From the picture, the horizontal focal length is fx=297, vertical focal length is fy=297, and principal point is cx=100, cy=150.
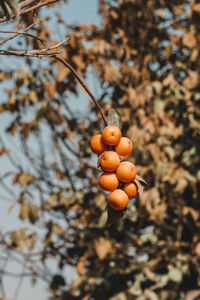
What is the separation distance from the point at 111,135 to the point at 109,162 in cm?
7

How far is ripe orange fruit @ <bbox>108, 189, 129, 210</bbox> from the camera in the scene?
0.72m

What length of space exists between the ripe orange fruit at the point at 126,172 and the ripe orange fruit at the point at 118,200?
0.12ft

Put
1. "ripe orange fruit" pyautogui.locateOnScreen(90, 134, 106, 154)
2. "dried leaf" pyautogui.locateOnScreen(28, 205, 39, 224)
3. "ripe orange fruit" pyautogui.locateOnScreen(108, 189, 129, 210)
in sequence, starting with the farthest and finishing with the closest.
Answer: "dried leaf" pyautogui.locateOnScreen(28, 205, 39, 224) < "ripe orange fruit" pyautogui.locateOnScreen(90, 134, 106, 154) < "ripe orange fruit" pyautogui.locateOnScreen(108, 189, 129, 210)

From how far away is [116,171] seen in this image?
77 cm

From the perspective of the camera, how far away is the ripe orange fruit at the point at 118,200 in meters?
0.72

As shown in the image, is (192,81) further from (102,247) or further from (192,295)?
(192,295)

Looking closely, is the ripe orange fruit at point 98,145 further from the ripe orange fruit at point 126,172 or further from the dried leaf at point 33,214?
the dried leaf at point 33,214

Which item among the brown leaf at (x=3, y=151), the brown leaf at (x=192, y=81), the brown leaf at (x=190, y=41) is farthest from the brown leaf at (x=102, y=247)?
the brown leaf at (x=190, y=41)

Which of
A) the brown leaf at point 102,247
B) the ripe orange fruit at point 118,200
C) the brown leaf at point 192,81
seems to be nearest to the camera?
the ripe orange fruit at point 118,200

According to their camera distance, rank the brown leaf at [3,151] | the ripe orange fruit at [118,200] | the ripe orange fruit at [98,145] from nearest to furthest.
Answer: the ripe orange fruit at [118,200], the ripe orange fruit at [98,145], the brown leaf at [3,151]

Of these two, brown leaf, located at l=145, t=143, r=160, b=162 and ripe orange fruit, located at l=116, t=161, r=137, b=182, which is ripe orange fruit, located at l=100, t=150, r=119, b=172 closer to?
ripe orange fruit, located at l=116, t=161, r=137, b=182

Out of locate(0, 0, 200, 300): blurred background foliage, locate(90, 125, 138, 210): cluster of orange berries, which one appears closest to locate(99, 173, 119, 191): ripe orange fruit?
locate(90, 125, 138, 210): cluster of orange berries

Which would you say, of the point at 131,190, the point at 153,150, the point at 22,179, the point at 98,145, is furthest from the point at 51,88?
→ the point at 131,190

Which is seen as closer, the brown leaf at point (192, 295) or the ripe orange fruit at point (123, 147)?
the ripe orange fruit at point (123, 147)
